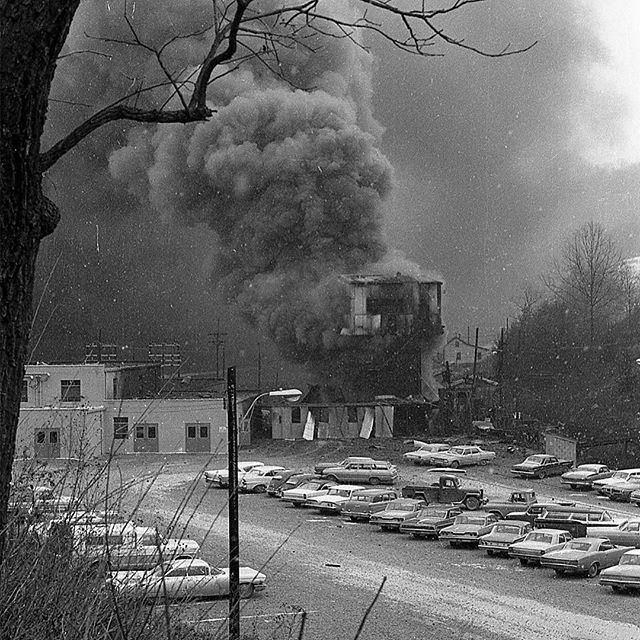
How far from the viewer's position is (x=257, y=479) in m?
12.3

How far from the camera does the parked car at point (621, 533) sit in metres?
8.82

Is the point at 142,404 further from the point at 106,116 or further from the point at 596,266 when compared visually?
the point at 596,266

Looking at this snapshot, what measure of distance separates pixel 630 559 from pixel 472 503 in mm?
3636

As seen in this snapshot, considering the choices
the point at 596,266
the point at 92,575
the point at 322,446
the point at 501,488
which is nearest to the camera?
the point at 92,575

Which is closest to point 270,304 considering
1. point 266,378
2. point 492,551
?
point 266,378

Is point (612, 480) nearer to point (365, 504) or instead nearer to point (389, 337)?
point (365, 504)

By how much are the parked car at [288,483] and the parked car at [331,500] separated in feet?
1.82

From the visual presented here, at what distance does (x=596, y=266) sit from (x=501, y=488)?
1312 centimetres

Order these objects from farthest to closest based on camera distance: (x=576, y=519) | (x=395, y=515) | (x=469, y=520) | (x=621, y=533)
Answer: (x=395, y=515) → (x=576, y=519) → (x=469, y=520) → (x=621, y=533)

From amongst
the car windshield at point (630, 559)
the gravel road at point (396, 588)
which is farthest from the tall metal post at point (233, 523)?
the car windshield at point (630, 559)

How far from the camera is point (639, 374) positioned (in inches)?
784

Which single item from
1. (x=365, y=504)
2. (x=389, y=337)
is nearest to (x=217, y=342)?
(x=389, y=337)

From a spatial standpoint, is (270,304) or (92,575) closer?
(92,575)

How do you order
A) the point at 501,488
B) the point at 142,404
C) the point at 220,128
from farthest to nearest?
the point at 220,128 → the point at 142,404 → the point at 501,488
